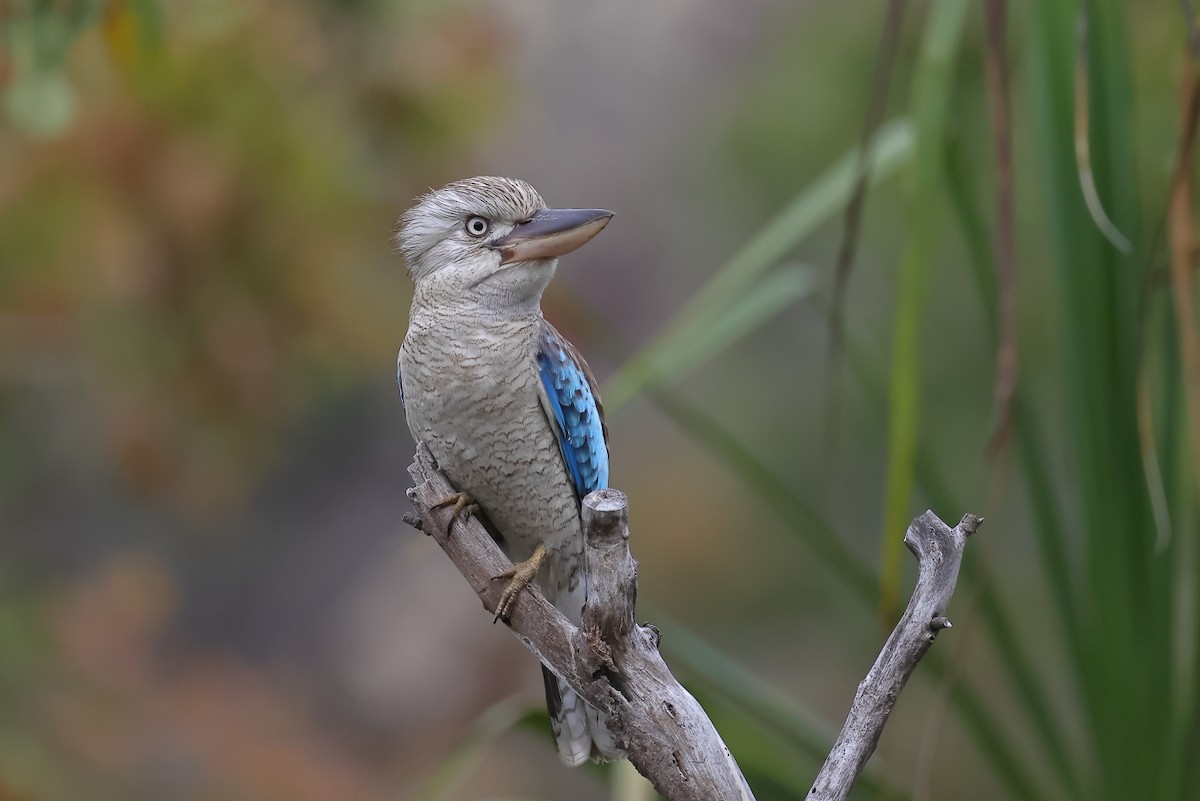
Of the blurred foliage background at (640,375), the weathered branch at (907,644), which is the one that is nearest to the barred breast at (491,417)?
the blurred foliage background at (640,375)

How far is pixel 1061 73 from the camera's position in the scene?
6.61ft

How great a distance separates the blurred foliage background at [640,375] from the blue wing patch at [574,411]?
295 mm

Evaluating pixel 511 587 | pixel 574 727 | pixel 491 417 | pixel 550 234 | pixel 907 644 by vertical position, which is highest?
pixel 550 234

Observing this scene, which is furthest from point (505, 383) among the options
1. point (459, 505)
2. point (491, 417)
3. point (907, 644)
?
point (907, 644)

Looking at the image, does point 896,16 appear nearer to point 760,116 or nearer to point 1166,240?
point 1166,240

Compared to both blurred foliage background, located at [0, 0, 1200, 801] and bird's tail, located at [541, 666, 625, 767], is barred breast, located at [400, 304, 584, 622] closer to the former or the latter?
bird's tail, located at [541, 666, 625, 767]

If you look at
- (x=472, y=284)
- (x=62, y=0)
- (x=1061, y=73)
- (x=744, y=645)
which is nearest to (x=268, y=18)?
Answer: (x=62, y=0)

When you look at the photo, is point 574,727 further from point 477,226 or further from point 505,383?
point 477,226

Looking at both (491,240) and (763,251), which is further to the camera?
(763,251)

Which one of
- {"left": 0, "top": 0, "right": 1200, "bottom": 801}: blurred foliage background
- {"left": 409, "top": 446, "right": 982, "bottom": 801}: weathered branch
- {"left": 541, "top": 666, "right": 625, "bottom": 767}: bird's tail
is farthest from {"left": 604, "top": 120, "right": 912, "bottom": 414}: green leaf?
{"left": 409, "top": 446, "right": 982, "bottom": 801}: weathered branch

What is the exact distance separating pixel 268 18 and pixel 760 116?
255 centimetres

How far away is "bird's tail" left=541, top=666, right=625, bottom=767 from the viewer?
2.02 metres

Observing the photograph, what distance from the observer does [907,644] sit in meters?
1.32

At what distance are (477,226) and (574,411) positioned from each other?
37 centimetres
